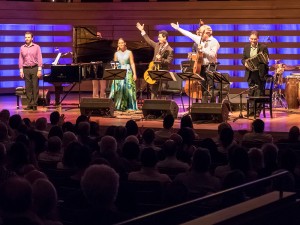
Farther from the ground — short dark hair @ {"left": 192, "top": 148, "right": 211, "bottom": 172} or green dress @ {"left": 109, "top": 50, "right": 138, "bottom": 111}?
green dress @ {"left": 109, "top": 50, "right": 138, "bottom": 111}

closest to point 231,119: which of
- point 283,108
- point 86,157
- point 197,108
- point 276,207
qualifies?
point 197,108

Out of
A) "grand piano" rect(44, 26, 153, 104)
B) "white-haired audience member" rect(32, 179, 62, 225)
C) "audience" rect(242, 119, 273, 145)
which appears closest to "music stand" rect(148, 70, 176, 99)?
"grand piano" rect(44, 26, 153, 104)

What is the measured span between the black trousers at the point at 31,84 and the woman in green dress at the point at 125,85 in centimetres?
187

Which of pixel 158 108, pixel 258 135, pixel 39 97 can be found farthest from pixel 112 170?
pixel 39 97

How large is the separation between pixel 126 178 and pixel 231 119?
8024mm

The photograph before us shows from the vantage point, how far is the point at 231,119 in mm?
14227

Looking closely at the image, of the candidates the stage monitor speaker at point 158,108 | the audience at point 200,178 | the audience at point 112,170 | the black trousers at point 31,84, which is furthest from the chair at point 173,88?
the audience at point 200,178

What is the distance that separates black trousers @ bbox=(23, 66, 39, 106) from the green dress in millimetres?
1932

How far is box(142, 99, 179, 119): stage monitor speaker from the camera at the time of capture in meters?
14.0

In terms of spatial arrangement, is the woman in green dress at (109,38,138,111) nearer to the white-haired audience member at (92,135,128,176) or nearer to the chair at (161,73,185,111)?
the chair at (161,73,185,111)

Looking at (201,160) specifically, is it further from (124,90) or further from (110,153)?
(124,90)

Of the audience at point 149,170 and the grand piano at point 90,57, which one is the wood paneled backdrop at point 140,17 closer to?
the grand piano at point 90,57

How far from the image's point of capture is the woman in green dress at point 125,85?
15641 millimetres

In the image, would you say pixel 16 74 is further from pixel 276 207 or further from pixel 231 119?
pixel 276 207
